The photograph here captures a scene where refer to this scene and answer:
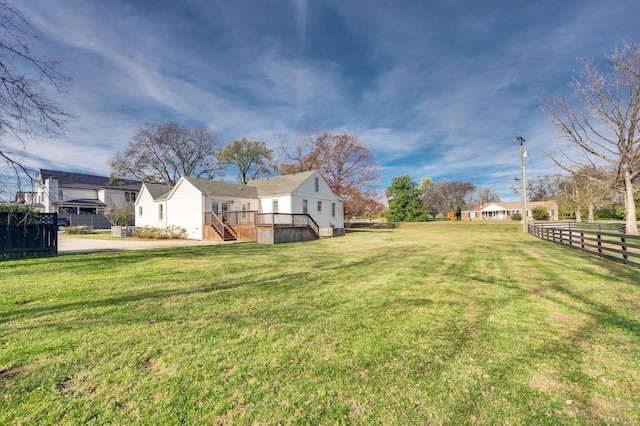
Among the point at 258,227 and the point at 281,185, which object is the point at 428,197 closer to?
the point at 281,185

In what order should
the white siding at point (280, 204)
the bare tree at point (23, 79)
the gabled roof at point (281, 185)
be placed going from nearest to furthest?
the bare tree at point (23, 79)
the white siding at point (280, 204)
the gabled roof at point (281, 185)

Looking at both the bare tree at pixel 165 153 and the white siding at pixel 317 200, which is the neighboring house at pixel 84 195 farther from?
the white siding at pixel 317 200

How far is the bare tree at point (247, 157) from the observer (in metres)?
40.8

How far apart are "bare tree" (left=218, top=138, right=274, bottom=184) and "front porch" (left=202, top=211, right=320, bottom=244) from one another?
77.9 ft

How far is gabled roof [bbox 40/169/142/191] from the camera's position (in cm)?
3693

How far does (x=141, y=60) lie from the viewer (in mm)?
13750

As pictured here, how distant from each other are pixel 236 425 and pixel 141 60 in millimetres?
17207

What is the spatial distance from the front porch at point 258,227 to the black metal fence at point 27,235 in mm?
8445

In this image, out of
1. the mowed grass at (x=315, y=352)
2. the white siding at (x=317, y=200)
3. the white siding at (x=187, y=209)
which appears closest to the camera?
the mowed grass at (x=315, y=352)

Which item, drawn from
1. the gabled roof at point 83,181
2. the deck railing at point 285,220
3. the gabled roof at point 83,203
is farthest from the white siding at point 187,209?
the gabled roof at point 83,203

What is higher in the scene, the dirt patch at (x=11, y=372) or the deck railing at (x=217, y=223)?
the deck railing at (x=217, y=223)

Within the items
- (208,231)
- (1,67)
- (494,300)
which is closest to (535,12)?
(494,300)

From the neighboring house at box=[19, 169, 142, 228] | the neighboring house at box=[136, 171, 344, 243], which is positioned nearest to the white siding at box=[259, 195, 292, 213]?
the neighboring house at box=[136, 171, 344, 243]

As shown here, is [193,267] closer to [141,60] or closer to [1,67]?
[1,67]
